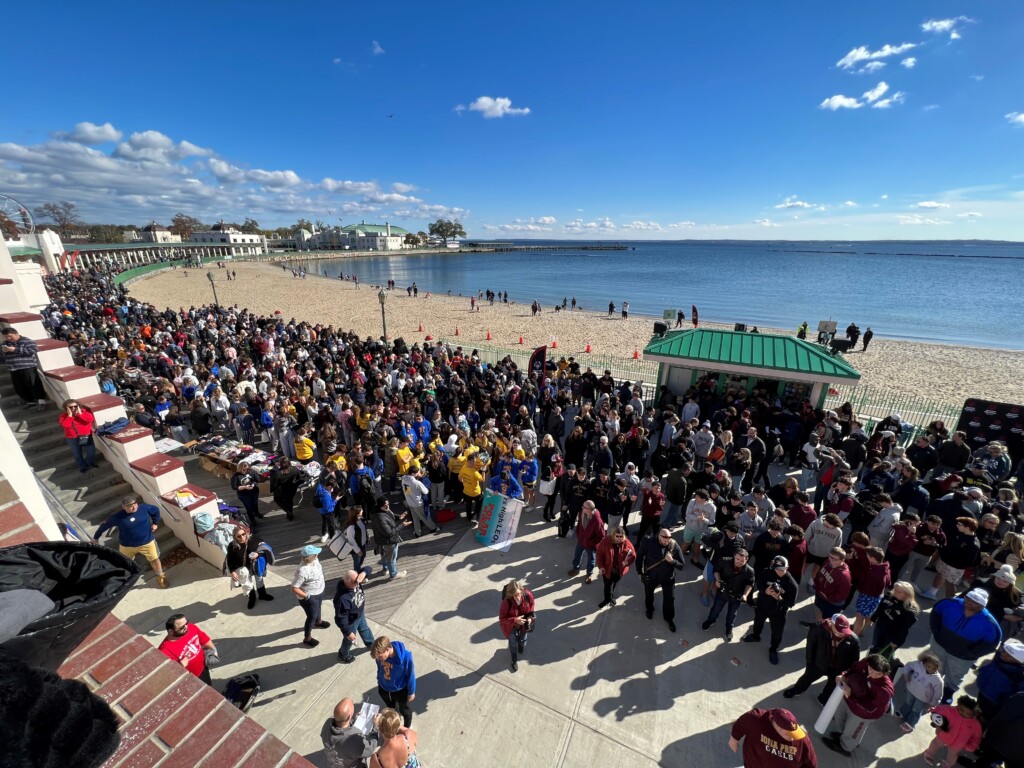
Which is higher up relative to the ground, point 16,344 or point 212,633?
point 16,344

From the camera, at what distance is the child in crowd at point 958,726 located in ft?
13.2

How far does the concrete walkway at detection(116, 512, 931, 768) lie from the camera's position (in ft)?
15.1

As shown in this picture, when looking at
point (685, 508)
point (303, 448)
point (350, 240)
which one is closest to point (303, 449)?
point (303, 448)

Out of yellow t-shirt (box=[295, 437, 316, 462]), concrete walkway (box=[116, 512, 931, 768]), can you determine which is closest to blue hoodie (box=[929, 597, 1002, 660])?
concrete walkway (box=[116, 512, 931, 768])

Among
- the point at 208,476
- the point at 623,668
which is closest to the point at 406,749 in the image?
the point at 623,668

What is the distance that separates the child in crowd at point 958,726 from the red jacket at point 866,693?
0.44 meters

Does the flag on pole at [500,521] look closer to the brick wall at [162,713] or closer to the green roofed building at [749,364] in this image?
the brick wall at [162,713]

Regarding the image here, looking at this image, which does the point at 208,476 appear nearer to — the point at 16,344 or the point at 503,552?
the point at 16,344

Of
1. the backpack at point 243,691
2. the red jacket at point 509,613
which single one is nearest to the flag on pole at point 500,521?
the red jacket at point 509,613

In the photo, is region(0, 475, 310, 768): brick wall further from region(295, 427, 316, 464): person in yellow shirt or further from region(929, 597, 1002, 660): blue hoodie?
region(295, 427, 316, 464): person in yellow shirt

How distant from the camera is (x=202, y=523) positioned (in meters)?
6.76

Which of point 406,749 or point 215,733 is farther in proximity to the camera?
point 406,749

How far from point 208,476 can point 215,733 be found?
30.5 ft

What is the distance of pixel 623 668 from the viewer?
5477 millimetres
